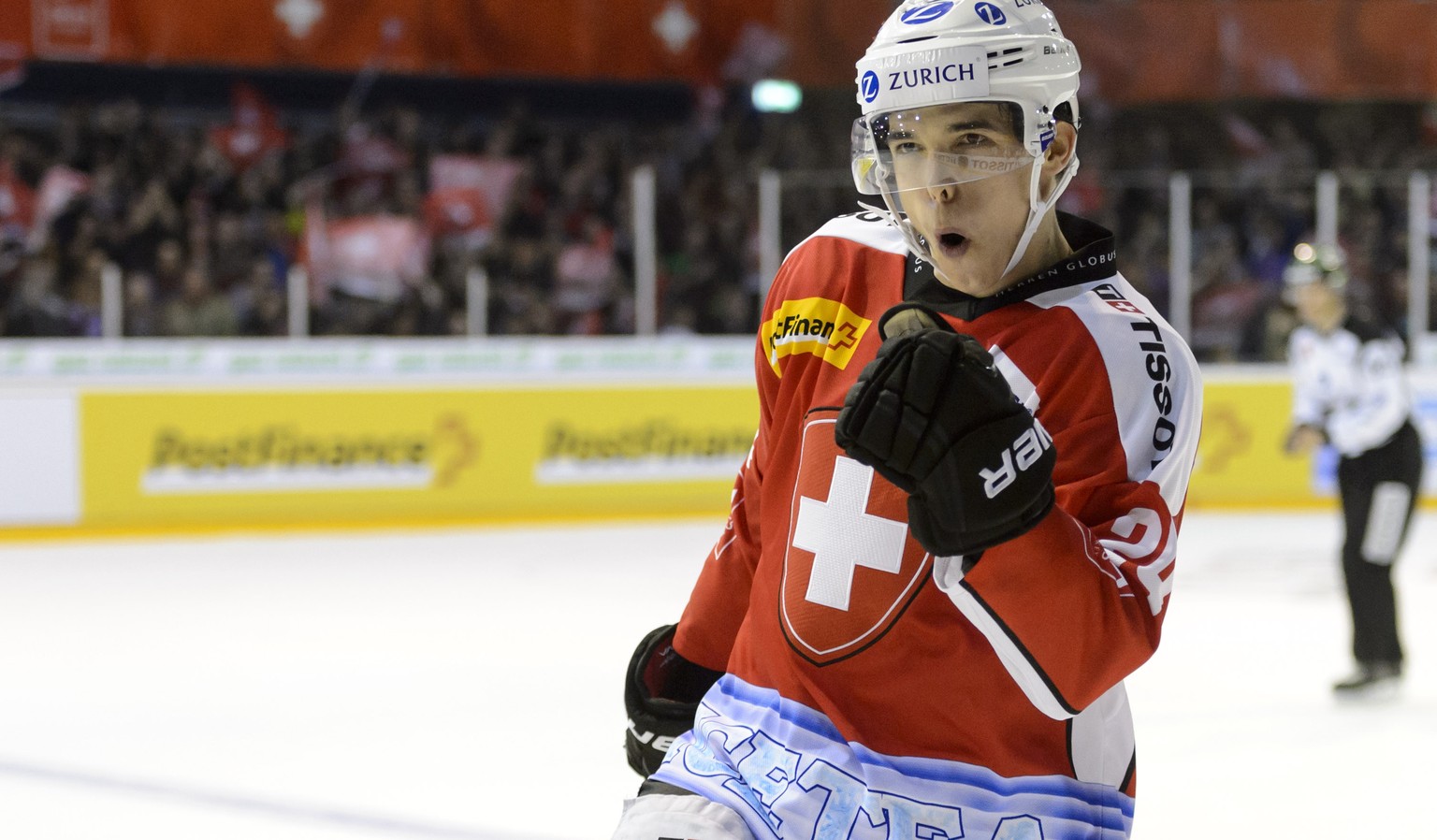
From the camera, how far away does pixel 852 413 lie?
1177 millimetres

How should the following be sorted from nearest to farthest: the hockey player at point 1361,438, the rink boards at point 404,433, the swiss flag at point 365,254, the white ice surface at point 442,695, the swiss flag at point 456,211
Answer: the white ice surface at point 442,695 → the hockey player at point 1361,438 → the rink boards at point 404,433 → the swiss flag at point 365,254 → the swiss flag at point 456,211

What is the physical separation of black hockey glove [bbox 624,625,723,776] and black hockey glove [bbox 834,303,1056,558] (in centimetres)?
60

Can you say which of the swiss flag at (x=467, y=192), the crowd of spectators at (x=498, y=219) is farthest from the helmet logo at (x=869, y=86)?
the swiss flag at (x=467, y=192)

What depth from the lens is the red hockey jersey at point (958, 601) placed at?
4.08ft

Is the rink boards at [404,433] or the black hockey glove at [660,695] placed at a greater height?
the black hockey glove at [660,695]

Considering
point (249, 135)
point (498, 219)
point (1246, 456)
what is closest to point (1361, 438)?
point (1246, 456)

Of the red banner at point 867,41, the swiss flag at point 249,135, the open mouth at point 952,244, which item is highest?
the red banner at point 867,41

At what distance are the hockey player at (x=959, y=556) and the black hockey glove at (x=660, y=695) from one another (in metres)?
0.13

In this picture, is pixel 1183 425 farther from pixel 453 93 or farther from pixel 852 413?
pixel 453 93

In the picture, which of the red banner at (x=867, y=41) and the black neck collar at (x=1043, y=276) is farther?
the red banner at (x=867, y=41)

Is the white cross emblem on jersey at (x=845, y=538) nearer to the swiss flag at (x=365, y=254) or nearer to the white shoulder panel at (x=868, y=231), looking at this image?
the white shoulder panel at (x=868, y=231)

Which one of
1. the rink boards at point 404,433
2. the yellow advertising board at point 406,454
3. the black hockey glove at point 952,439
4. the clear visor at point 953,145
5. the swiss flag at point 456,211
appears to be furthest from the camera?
the swiss flag at point 456,211

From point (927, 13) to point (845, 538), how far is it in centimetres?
48

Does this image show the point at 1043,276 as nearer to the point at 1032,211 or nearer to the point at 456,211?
the point at 1032,211
